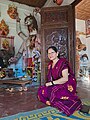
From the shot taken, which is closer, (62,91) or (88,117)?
(88,117)

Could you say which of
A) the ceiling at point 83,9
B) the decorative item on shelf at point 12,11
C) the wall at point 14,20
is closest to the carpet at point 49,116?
the wall at point 14,20

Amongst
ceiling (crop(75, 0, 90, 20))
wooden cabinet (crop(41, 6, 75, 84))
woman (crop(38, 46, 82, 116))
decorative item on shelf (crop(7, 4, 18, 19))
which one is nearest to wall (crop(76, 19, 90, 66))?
ceiling (crop(75, 0, 90, 20))

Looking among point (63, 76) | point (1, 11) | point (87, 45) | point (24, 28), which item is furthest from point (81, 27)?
point (63, 76)

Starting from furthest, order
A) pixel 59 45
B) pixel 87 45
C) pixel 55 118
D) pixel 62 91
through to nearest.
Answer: pixel 87 45 < pixel 59 45 < pixel 62 91 < pixel 55 118

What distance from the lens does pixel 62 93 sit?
2148 mm

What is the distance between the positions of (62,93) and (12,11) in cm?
454

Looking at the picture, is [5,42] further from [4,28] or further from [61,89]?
[61,89]

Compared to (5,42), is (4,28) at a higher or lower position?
higher

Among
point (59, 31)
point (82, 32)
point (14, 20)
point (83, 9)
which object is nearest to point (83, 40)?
point (82, 32)

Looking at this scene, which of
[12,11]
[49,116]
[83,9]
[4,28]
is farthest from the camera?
[83,9]

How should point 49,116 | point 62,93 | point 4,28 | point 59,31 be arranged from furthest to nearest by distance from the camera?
point 4,28 < point 59,31 < point 62,93 < point 49,116

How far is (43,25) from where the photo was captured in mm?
3895

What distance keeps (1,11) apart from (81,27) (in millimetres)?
4162

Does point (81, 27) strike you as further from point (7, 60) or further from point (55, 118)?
point (55, 118)
